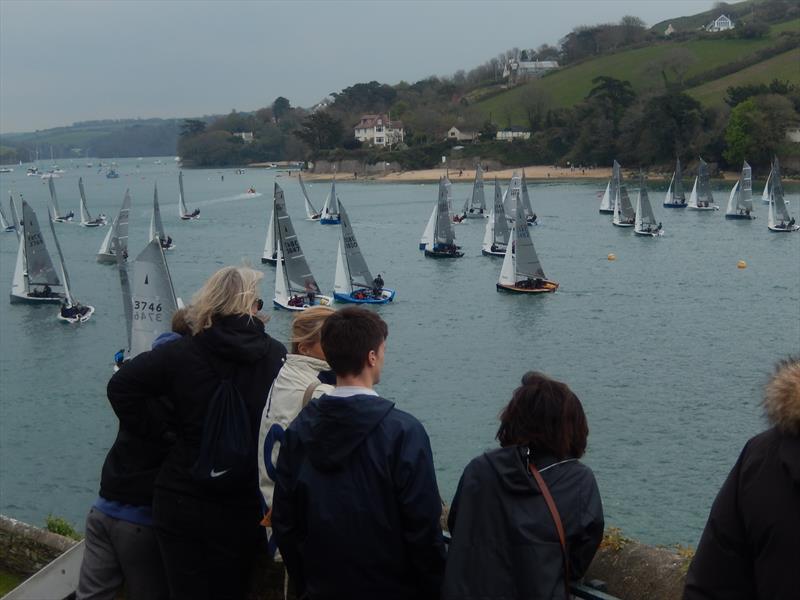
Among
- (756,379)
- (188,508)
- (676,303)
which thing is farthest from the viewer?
(676,303)

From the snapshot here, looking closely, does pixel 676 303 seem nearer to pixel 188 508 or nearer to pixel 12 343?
pixel 12 343

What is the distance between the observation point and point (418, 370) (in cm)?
2450

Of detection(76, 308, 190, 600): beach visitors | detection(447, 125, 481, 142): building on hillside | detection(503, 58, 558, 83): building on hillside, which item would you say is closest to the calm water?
detection(76, 308, 190, 600): beach visitors

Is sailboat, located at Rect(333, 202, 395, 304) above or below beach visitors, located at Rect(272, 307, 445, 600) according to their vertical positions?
below

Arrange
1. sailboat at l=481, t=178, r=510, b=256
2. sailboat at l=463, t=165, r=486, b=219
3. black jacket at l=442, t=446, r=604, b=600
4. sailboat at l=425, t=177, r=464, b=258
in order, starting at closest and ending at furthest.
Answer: black jacket at l=442, t=446, r=604, b=600, sailboat at l=425, t=177, r=464, b=258, sailboat at l=481, t=178, r=510, b=256, sailboat at l=463, t=165, r=486, b=219

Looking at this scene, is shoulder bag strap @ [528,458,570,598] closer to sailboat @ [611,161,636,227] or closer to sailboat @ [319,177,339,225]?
sailboat @ [611,161,636,227]

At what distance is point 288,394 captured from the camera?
3.57 metres

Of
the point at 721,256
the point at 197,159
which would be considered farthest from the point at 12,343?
the point at 197,159

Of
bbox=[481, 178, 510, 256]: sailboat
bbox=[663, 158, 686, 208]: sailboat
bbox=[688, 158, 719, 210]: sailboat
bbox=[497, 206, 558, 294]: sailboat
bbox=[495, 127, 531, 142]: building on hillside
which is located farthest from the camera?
bbox=[495, 127, 531, 142]: building on hillside

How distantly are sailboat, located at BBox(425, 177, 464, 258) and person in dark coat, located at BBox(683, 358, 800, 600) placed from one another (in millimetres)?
42991

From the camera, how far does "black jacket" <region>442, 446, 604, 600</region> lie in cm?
283

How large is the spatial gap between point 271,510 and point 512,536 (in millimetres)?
1036

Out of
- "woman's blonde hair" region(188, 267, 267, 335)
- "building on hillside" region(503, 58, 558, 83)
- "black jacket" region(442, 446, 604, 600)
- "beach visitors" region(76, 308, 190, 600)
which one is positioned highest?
"building on hillside" region(503, 58, 558, 83)

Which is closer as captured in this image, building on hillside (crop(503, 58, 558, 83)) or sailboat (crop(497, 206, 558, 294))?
sailboat (crop(497, 206, 558, 294))
